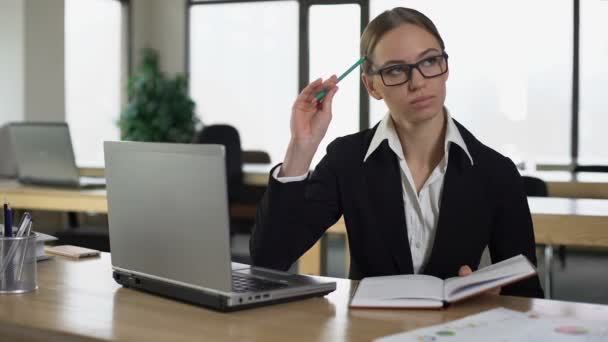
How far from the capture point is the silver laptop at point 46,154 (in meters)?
3.30

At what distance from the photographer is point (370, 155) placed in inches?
64.5

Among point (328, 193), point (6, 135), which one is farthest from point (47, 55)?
point (328, 193)

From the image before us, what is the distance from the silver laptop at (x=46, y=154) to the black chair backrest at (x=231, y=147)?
1.01 m

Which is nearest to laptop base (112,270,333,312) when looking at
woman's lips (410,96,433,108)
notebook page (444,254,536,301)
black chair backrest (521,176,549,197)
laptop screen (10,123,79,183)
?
notebook page (444,254,536,301)

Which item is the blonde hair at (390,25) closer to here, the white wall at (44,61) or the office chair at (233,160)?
the office chair at (233,160)

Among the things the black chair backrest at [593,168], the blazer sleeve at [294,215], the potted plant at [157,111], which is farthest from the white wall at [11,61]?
the blazer sleeve at [294,215]

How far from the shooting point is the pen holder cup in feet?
4.35

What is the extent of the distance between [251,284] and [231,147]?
338cm

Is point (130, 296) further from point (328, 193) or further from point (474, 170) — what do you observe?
A: point (474, 170)

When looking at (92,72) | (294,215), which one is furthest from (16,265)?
(92,72)

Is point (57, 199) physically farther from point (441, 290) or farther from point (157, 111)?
point (157, 111)

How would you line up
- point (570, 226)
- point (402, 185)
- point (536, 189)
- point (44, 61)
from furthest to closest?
point (44, 61)
point (536, 189)
point (570, 226)
point (402, 185)

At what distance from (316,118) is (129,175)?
41 centimetres

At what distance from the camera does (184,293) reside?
1218mm
